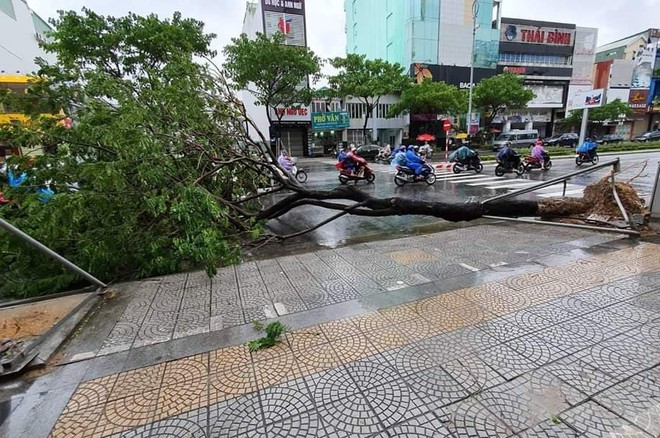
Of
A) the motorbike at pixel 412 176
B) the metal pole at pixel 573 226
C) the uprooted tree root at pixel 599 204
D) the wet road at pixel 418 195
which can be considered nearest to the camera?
the metal pole at pixel 573 226

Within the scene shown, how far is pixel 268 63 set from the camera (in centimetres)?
2217

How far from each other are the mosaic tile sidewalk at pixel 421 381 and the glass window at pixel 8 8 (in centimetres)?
2634

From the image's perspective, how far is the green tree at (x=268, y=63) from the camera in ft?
71.6

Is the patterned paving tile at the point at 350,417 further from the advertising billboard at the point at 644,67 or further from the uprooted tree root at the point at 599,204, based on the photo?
the advertising billboard at the point at 644,67

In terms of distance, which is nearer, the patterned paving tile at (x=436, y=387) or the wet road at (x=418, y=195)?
the patterned paving tile at (x=436, y=387)

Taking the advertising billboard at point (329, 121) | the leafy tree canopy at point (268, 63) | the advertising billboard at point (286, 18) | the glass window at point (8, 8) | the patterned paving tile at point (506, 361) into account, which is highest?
the advertising billboard at point (286, 18)

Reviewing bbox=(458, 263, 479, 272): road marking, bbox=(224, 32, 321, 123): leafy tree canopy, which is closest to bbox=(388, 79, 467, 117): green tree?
bbox=(224, 32, 321, 123): leafy tree canopy

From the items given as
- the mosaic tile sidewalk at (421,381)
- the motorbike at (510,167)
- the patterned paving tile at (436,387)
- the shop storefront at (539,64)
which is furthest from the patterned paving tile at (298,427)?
the shop storefront at (539,64)

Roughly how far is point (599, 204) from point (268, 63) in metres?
21.4

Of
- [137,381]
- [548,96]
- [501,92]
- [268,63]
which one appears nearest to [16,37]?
[268,63]

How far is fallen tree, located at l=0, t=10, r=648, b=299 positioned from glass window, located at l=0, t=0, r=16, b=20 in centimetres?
2157

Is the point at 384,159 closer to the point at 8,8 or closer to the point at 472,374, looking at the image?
the point at 472,374

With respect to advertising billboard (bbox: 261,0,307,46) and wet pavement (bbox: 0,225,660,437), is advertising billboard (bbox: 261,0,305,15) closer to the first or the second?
advertising billboard (bbox: 261,0,307,46)

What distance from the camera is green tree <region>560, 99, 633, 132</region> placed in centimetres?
3844
